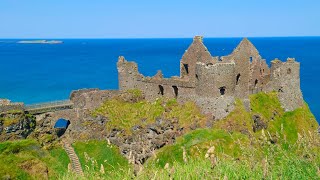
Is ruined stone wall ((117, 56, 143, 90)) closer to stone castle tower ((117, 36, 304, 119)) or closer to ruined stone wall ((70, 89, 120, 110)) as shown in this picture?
stone castle tower ((117, 36, 304, 119))

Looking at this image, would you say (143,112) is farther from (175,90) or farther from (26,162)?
(26,162)

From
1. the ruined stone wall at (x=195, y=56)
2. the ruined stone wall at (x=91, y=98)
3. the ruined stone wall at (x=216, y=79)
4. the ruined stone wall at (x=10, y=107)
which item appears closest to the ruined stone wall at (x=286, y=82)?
the ruined stone wall at (x=216, y=79)

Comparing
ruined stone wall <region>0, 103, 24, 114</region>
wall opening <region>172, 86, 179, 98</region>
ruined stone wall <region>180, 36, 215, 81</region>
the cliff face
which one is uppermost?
ruined stone wall <region>180, 36, 215, 81</region>

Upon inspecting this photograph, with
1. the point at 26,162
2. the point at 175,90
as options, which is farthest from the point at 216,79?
the point at 26,162

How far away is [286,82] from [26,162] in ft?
84.8

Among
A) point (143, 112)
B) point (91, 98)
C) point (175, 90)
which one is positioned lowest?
point (143, 112)

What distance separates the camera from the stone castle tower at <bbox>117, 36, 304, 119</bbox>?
32.5 metres

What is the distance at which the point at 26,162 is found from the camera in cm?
1552

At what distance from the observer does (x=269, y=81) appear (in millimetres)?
36938

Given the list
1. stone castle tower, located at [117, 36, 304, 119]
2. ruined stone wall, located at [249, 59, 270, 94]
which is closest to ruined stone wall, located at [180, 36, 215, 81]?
stone castle tower, located at [117, 36, 304, 119]

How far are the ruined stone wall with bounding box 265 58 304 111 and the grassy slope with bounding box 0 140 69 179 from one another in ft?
76.0

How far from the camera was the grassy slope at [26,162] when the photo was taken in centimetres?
1485

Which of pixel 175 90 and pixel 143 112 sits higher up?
pixel 175 90

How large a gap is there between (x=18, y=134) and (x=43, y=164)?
19.6 metres
